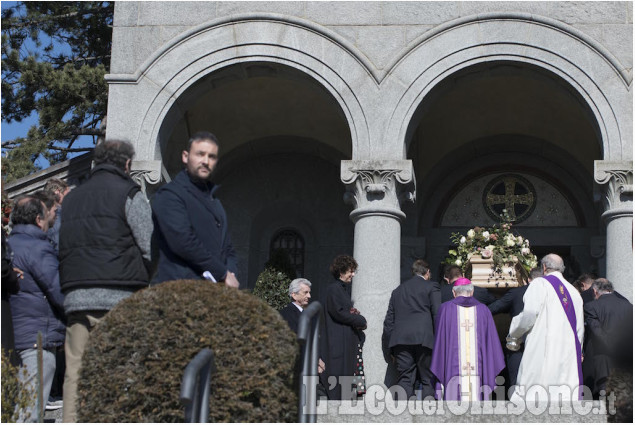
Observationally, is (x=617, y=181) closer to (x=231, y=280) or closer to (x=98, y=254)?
(x=231, y=280)

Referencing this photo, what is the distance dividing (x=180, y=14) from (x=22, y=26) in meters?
9.27

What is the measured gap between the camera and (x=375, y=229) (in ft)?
41.1

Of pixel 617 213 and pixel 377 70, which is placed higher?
pixel 377 70

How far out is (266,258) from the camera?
55.4ft

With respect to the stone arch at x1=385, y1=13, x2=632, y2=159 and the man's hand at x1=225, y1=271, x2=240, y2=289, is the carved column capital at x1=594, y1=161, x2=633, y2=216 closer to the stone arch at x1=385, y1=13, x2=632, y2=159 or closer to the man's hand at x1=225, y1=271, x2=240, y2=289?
the stone arch at x1=385, y1=13, x2=632, y2=159

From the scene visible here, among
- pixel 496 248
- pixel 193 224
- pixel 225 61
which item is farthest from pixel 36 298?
pixel 496 248

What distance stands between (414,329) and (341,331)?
0.78 meters

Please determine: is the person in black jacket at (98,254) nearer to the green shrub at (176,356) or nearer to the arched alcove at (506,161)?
the green shrub at (176,356)

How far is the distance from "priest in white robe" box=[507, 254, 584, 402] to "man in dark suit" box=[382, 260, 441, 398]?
4.70 ft

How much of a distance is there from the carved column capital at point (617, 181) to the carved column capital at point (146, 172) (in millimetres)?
5410

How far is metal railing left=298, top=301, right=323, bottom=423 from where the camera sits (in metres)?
6.84

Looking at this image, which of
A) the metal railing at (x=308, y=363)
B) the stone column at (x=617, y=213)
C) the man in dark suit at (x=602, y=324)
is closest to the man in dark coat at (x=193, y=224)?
the metal railing at (x=308, y=363)

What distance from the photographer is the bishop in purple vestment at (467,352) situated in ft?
34.9

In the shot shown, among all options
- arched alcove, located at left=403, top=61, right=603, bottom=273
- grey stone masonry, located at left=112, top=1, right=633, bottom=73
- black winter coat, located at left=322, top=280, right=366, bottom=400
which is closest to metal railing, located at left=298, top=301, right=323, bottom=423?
black winter coat, located at left=322, top=280, right=366, bottom=400
